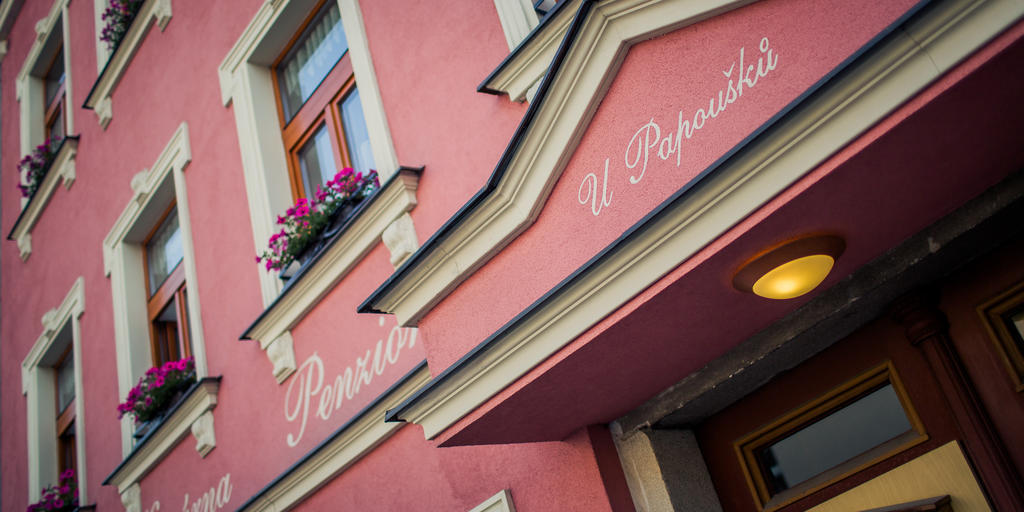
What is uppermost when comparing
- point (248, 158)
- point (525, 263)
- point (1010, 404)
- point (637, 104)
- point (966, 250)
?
point (248, 158)

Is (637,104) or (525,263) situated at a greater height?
(637,104)

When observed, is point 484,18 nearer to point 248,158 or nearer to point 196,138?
point 248,158

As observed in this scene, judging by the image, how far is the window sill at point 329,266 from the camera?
457 cm

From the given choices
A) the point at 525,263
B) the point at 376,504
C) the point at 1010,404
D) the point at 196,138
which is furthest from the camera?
the point at 196,138

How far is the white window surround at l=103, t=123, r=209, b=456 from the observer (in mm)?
7035

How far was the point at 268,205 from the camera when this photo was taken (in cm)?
592

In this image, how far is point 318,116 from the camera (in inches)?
238

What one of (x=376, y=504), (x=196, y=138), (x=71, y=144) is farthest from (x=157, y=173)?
(x=376, y=504)

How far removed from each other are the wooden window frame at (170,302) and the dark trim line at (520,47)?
4.46 metres

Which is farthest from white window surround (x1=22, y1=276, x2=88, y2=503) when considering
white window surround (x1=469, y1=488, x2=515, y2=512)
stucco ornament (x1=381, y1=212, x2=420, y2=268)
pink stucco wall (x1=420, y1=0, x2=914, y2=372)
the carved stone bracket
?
the carved stone bracket

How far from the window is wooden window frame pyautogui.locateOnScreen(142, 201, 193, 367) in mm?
2039

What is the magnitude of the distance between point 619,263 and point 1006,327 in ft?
4.45

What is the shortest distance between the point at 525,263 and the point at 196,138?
4.68m

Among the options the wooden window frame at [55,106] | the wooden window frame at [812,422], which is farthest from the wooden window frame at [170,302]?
the wooden window frame at [812,422]
